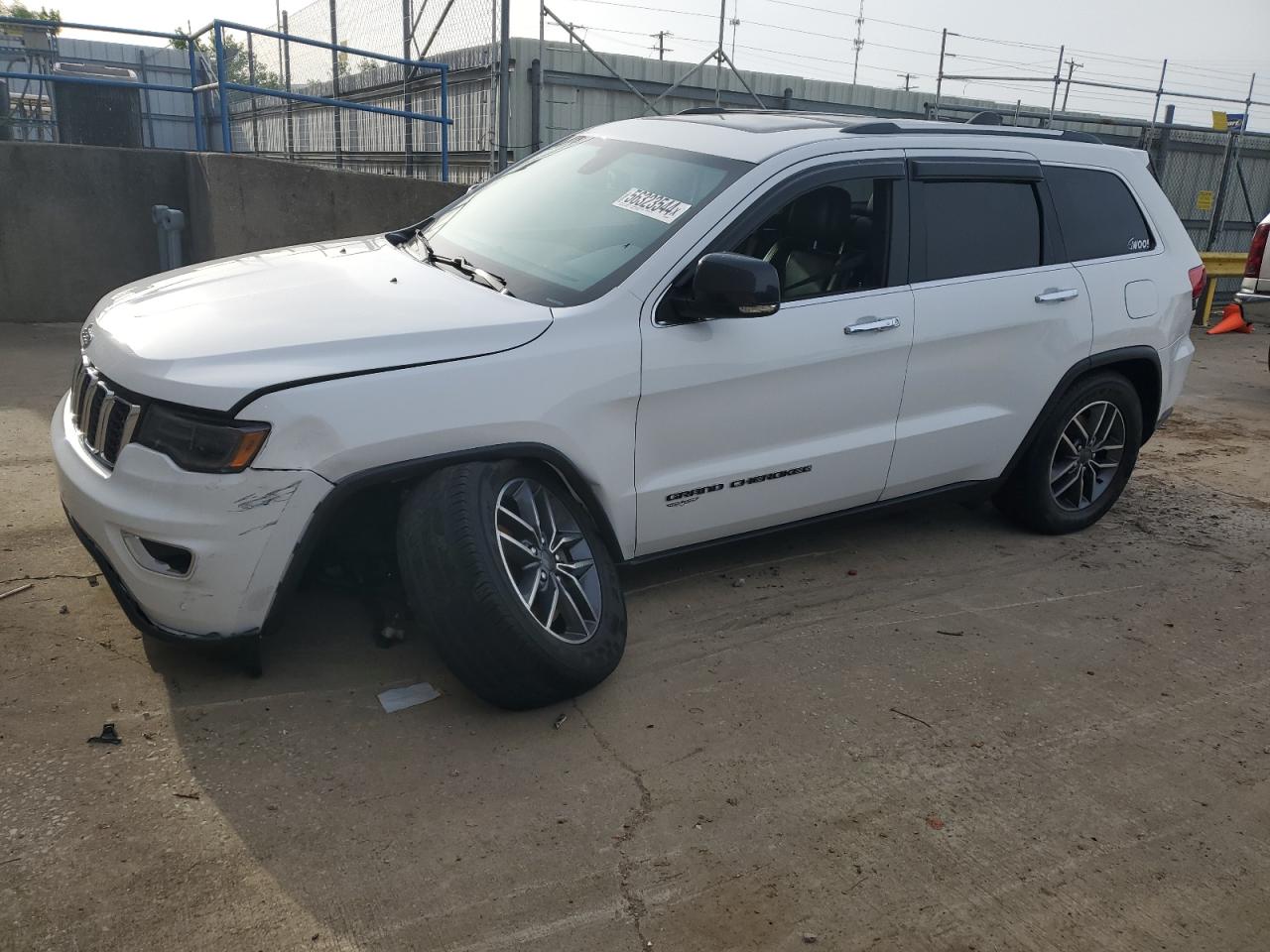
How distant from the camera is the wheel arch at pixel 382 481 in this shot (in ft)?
10.1

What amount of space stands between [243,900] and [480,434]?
1.44m

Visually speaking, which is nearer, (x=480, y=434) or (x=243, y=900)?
(x=243, y=900)

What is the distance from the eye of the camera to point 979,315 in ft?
14.5

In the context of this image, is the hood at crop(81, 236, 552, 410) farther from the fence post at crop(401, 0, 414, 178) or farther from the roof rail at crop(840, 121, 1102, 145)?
the fence post at crop(401, 0, 414, 178)

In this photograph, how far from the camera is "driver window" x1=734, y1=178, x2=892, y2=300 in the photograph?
408cm

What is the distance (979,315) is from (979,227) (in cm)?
40

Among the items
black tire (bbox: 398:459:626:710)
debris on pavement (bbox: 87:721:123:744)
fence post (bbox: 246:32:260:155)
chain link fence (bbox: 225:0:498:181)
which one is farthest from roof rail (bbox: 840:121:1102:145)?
fence post (bbox: 246:32:260:155)

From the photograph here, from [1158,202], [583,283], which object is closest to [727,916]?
[583,283]

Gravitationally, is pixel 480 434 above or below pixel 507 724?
above

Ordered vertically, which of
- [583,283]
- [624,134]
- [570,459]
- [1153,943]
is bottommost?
[1153,943]

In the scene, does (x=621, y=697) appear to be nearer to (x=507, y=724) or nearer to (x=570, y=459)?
(x=507, y=724)

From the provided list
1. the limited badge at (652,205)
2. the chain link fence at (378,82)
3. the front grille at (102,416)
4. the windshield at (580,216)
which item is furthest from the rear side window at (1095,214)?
the chain link fence at (378,82)

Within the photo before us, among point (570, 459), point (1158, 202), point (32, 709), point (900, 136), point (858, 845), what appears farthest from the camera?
point (1158, 202)

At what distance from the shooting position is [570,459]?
3514 millimetres
